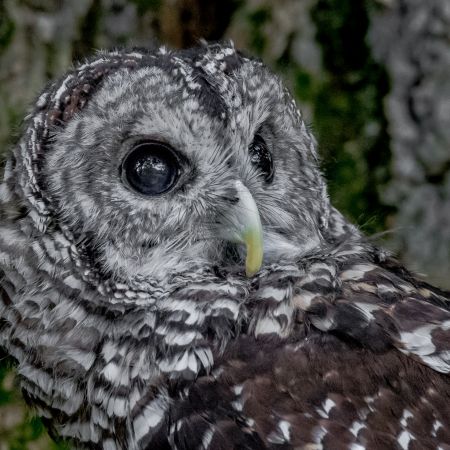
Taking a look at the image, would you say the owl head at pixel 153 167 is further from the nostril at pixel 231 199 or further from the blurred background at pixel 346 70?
the blurred background at pixel 346 70

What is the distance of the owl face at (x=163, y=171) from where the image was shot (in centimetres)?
255

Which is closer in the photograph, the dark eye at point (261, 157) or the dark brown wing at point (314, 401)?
the dark brown wing at point (314, 401)

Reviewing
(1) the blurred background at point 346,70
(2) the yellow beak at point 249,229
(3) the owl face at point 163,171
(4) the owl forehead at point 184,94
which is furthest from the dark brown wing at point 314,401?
(1) the blurred background at point 346,70

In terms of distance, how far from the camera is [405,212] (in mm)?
4516

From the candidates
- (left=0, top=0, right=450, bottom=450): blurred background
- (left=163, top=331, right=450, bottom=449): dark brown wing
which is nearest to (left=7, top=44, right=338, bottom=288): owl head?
(left=163, top=331, right=450, bottom=449): dark brown wing

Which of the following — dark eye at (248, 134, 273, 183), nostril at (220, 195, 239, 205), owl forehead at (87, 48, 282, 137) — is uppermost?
owl forehead at (87, 48, 282, 137)

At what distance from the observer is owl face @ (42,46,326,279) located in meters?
2.55

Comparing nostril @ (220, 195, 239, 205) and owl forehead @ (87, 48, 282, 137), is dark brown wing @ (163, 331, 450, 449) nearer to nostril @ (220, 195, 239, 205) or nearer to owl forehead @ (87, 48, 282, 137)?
nostril @ (220, 195, 239, 205)

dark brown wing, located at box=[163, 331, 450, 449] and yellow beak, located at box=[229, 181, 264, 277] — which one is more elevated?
yellow beak, located at box=[229, 181, 264, 277]

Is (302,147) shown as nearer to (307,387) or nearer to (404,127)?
(307,387)

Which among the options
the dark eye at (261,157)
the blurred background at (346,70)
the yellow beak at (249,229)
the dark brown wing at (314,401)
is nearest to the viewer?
the dark brown wing at (314,401)

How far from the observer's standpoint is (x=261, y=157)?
2.81m

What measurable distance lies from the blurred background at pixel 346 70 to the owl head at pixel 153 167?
153 centimetres

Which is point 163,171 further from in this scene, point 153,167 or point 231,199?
point 231,199
